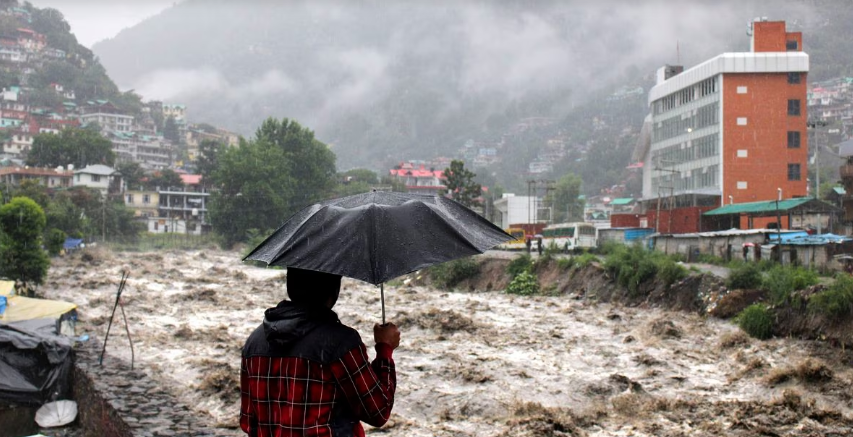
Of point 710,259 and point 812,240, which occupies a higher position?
point 812,240

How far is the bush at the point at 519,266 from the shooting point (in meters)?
30.1

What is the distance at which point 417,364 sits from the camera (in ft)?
47.9

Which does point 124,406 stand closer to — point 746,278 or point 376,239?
point 376,239

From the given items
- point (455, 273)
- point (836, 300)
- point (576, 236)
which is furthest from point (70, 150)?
point (836, 300)

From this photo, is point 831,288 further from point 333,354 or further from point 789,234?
point 333,354

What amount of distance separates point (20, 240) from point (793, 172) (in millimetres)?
40479

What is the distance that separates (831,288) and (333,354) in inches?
613

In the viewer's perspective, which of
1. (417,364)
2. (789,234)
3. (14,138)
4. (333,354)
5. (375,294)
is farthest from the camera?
(14,138)

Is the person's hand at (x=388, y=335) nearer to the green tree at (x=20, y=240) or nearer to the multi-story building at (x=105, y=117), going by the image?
the green tree at (x=20, y=240)

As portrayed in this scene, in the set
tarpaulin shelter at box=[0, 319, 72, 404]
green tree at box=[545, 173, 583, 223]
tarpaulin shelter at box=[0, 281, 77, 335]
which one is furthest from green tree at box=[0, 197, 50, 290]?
green tree at box=[545, 173, 583, 223]

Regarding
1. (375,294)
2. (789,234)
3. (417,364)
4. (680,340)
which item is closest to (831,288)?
(680,340)

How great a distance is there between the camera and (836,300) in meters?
14.8

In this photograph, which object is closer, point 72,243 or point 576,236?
point 576,236

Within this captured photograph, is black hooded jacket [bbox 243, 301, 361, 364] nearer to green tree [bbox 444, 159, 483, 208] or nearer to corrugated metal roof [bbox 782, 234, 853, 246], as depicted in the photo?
corrugated metal roof [bbox 782, 234, 853, 246]
